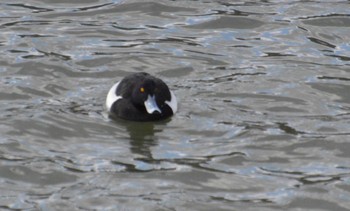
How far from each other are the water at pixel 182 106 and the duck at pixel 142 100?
16cm

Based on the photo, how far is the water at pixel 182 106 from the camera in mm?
12289

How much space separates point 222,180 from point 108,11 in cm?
715

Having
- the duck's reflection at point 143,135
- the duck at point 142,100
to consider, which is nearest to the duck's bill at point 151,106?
the duck at point 142,100

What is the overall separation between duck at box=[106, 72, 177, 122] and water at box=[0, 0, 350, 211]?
0.16 metres

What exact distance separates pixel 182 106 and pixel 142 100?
1.69 feet

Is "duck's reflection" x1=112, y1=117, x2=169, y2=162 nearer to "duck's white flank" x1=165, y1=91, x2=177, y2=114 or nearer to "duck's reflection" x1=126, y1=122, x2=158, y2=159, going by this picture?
"duck's reflection" x1=126, y1=122, x2=158, y2=159

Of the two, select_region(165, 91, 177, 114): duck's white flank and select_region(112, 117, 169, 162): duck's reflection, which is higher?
select_region(165, 91, 177, 114): duck's white flank

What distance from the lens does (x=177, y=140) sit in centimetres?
1395

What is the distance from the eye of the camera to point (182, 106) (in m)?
15.2

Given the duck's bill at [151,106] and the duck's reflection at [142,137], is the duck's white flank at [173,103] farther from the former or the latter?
the duck's reflection at [142,137]

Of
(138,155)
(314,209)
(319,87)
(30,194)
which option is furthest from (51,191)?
(319,87)

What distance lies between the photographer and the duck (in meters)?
14.9

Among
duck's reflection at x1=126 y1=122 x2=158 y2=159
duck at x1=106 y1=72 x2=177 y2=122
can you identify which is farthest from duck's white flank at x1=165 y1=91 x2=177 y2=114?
duck's reflection at x1=126 y1=122 x2=158 y2=159

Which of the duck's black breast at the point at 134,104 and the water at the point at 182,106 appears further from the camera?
the duck's black breast at the point at 134,104
